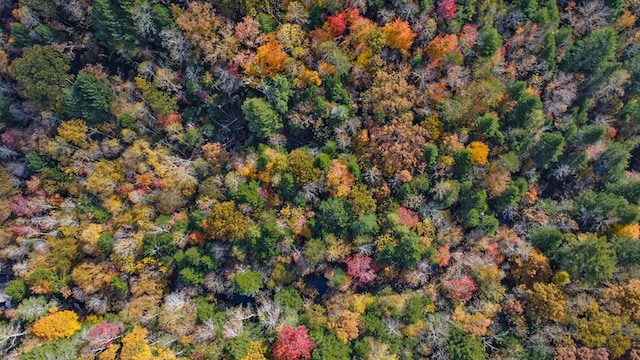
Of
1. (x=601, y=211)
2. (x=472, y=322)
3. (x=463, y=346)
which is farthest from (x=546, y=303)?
(x=601, y=211)

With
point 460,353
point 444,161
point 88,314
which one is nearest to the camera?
point 460,353

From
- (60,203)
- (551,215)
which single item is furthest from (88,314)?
(551,215)

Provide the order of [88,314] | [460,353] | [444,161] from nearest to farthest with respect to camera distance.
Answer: [460,353] → [444,161] → [88,314]

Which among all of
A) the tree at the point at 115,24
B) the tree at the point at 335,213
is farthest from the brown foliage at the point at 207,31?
the tree at the point at 335,213

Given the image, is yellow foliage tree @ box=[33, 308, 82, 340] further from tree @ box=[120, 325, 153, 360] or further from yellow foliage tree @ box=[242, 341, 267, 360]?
yellow foliage tree @ box=[242, 341, 267, 360]

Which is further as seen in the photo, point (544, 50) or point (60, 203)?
point (60, 203)

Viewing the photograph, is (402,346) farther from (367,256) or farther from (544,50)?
(544,50)

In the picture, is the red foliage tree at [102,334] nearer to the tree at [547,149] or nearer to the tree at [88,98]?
the tree at [88,98]

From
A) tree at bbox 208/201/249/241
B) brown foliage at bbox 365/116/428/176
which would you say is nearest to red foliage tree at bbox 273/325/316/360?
tree at bbox 208/201/249/241
